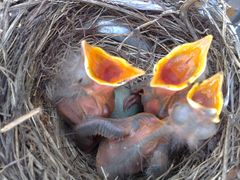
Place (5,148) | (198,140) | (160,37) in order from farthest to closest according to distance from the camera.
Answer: (160,37)
(198,140)
(5,148)

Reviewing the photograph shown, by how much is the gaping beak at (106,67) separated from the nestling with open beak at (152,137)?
0.40ft

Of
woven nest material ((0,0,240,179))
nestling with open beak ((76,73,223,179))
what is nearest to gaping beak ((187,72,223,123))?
nestling with open beak ((76,73,223,179))

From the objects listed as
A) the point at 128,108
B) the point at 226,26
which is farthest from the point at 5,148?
the point at 226,26

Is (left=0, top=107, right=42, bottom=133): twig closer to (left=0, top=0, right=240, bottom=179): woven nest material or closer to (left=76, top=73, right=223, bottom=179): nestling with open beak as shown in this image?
(left=0, top=0, right=240, bottom=179): woven nest material

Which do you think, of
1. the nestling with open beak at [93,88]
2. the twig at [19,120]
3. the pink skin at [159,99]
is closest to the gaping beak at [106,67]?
the nestling with open beak at [93,88]

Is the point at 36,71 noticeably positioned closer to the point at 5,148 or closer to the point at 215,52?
the point at 5,148

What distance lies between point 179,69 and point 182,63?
0.02 m

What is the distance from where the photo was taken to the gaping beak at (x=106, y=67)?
5.15 ft

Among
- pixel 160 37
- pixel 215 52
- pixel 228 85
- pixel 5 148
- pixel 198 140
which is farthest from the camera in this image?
pixel 160 37

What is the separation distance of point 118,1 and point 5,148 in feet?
2.19

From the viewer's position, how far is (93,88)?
1625 mm

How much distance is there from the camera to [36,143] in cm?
152

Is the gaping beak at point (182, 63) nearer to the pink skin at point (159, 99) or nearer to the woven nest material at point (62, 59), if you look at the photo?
the pink skin at point (159, 99)

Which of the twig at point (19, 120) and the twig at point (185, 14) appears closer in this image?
the twig at point (19, 120)
